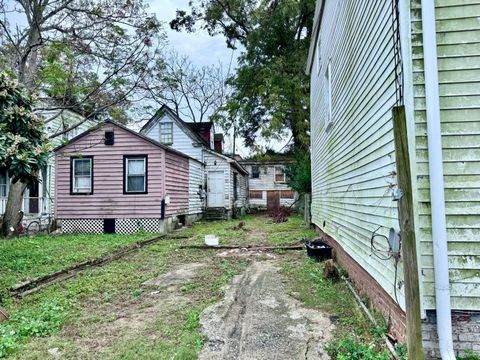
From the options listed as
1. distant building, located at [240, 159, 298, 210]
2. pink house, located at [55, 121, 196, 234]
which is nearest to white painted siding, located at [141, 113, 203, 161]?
pink house, located at [55, 121, 196, 234]

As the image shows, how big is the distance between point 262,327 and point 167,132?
17883 mm

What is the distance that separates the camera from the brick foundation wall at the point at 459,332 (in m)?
2.89

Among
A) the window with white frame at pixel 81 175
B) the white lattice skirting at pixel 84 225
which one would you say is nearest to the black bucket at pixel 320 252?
the white lattice skirting at pixel 84 225

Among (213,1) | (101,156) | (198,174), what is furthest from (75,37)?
(213,1)

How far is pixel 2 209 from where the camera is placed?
1495 centimetres

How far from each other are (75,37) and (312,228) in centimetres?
1137

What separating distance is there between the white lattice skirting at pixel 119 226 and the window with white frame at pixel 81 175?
Result: 125 centimetres

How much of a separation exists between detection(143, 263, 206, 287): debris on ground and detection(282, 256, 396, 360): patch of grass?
1915 millimetres

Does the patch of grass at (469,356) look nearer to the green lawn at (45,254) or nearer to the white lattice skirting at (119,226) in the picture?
the green lawn at (45,254)

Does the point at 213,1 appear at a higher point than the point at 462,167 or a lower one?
higher

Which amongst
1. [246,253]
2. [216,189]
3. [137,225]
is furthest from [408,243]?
[216,189]

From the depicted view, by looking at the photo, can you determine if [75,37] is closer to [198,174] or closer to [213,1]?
[198,174]

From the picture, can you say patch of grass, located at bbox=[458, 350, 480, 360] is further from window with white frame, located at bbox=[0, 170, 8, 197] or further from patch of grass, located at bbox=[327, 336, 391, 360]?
window with white frame, located at bbox=[0, 170, 8, 197]

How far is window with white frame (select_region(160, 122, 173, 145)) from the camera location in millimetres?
20844
